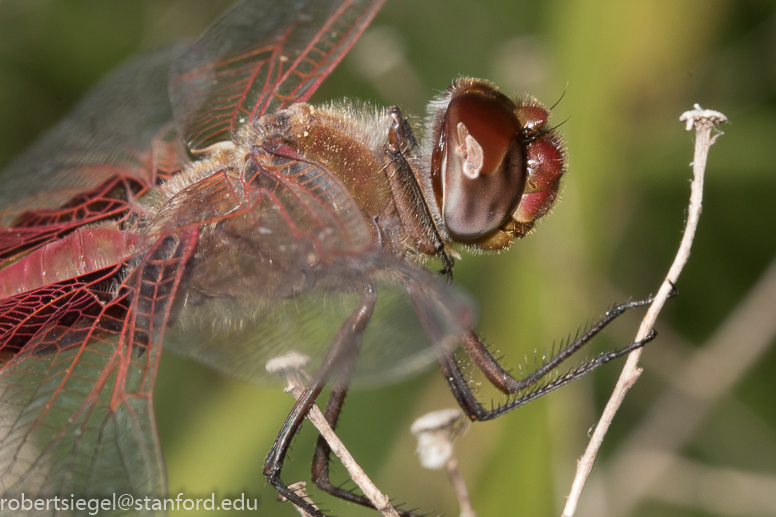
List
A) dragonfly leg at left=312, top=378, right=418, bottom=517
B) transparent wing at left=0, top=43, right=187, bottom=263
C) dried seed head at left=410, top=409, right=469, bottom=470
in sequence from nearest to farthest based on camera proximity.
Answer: dried seed head at left=410, top=409, right=469, bottom=470
dragonfly leg at left=312, top=378, right=418, bottom=517
transparent wing at left=0, top=43, right=187, bottom=263

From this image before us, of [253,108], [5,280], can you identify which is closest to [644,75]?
[253,108]

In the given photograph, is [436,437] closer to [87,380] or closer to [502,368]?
[502,368]

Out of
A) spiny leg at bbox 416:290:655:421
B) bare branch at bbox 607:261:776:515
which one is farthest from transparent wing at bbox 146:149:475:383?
bare branch at bbox 607:261:776:515

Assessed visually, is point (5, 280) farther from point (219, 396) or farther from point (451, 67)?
point (451, 67)

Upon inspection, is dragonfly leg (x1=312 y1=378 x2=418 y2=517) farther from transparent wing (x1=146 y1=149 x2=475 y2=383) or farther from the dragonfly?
transparent wing (x1=146 y1=149 x2=475 y2=383)

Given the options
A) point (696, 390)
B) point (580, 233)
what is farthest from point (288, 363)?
point (696, 390)

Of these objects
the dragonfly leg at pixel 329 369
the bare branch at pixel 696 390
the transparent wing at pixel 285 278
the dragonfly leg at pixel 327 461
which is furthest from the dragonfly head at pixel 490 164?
the bare branch at pixel 696 390

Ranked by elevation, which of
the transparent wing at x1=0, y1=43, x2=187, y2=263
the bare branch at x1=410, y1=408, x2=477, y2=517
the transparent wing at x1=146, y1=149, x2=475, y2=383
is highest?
the transparent wing at x1=0, y1=43, x2=187, y2=263

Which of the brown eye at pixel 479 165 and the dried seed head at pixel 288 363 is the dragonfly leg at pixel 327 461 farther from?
the brown eye at pixel 479 165
